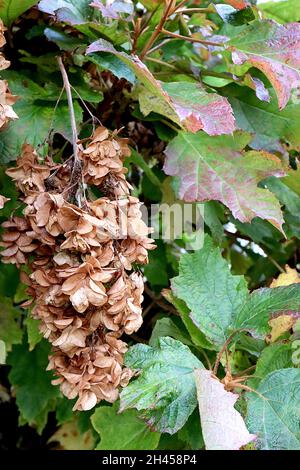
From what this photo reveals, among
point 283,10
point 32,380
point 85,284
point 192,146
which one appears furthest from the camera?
point 32,380

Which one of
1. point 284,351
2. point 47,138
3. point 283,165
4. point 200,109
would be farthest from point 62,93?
point 284,351

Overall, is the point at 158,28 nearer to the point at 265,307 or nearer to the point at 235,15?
the point at 235,15

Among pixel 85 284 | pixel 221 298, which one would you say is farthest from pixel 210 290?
pixel 85 284

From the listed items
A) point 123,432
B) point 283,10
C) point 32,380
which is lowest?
point 32,380

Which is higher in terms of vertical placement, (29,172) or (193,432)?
(29,172)

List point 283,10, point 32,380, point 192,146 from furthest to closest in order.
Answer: point 32,380 → point 283,10 → point 192,146

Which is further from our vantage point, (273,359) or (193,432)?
(193,432)

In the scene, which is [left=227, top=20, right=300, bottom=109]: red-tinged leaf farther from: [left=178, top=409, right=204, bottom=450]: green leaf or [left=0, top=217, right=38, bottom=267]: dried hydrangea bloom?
[left=178, top=409, right=204, bottom=450]: green leaf

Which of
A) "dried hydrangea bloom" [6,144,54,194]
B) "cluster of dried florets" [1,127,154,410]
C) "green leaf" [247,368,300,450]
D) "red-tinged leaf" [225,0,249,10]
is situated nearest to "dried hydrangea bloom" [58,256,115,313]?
"cluster of dried florets" [1,127,154,410]
